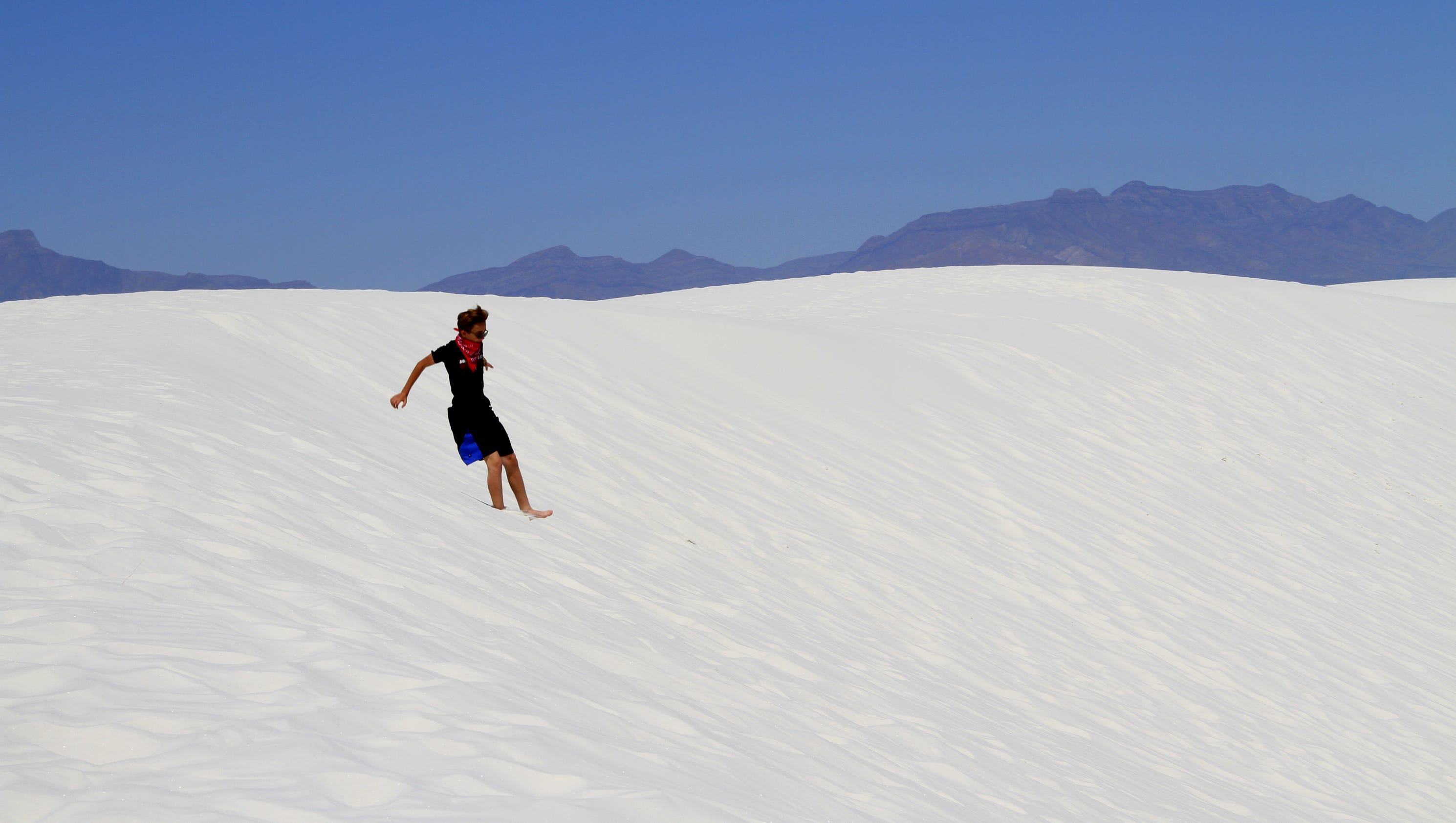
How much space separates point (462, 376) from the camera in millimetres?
7449

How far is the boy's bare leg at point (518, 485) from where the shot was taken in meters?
7.81

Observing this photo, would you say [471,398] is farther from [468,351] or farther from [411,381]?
[411,381]

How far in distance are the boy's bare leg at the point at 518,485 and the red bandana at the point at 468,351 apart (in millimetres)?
720

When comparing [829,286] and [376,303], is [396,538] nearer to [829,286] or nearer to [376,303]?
[376,303]

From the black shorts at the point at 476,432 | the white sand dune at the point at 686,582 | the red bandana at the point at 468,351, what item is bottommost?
the white sand dune at the point at 686,582

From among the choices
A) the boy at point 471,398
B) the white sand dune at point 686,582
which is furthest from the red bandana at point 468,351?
the white sand dune at point 686,582

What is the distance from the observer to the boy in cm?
740

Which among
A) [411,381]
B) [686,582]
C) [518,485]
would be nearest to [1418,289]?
[686,582]

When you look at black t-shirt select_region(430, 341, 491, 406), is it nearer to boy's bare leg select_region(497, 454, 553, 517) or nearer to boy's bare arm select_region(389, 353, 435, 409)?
boy's bare arm select_region(389, 353, 435, 409)

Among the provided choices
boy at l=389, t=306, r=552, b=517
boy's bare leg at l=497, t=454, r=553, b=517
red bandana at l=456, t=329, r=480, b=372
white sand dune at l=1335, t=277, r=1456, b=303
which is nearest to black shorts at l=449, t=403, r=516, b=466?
boy at l=389, t=306, r=552, b=517

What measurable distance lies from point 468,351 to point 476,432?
545mm

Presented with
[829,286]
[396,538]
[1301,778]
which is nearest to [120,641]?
[396,538]

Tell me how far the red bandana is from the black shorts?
11.5 inches

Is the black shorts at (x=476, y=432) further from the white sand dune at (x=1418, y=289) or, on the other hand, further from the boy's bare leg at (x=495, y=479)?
the white sand dune at (x=1418, y=289)
